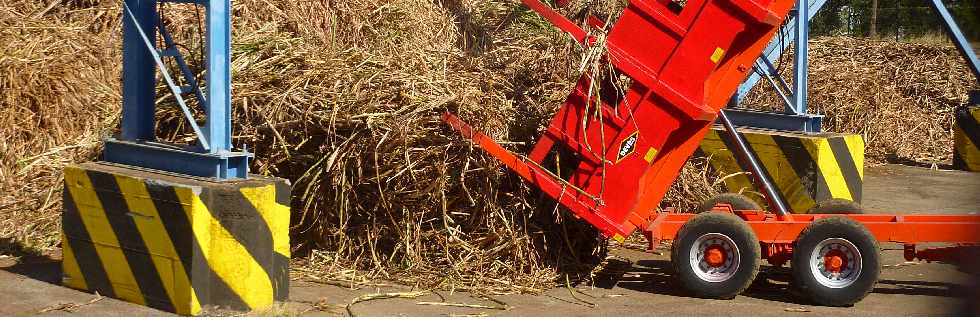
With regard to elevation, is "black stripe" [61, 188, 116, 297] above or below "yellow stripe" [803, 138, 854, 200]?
below

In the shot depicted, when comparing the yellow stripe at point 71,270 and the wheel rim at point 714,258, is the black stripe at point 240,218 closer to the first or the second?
the yellow stripe at point 71,270

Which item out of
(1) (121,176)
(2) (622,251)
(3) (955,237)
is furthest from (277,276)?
(3) (955,237)

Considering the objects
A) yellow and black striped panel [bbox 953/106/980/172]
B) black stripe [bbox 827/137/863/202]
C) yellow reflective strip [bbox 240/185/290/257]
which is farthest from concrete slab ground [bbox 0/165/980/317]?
yellow and black striped panel [bbox 953/106/980/172]

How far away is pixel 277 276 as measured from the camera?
695cm

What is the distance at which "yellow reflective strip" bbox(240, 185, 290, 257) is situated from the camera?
263 inches

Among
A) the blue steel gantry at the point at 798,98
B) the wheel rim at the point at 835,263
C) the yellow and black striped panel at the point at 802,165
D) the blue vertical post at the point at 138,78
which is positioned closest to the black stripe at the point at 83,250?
the blue vertical post at the point at 138,78

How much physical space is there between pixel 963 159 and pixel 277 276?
38.1 feet

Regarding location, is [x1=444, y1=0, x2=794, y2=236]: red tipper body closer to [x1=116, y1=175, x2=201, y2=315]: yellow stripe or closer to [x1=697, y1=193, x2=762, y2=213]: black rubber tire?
[x1=697, y1=193, x2=762, y2=213]: black rubber tire

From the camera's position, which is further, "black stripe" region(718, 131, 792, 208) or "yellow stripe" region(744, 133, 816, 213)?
"black stripe" region(718, 131, 792, 208)

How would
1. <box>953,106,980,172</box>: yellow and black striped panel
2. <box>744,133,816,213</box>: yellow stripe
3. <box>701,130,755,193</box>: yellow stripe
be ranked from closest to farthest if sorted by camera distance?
<box>744,133,816,213</box>: yellow stripe
<box>701,130,755,193</box>: yellow stripe
<box>953,106,980,172</box>: yellow and black striped panel

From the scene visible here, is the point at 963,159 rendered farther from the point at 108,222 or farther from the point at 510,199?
Result: the point at 108,222

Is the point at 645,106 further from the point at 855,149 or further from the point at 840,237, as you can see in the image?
the point at 855,149

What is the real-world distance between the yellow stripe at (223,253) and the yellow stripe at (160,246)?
21 centimetres

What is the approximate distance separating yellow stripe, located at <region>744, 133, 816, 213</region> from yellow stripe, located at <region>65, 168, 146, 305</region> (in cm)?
579
